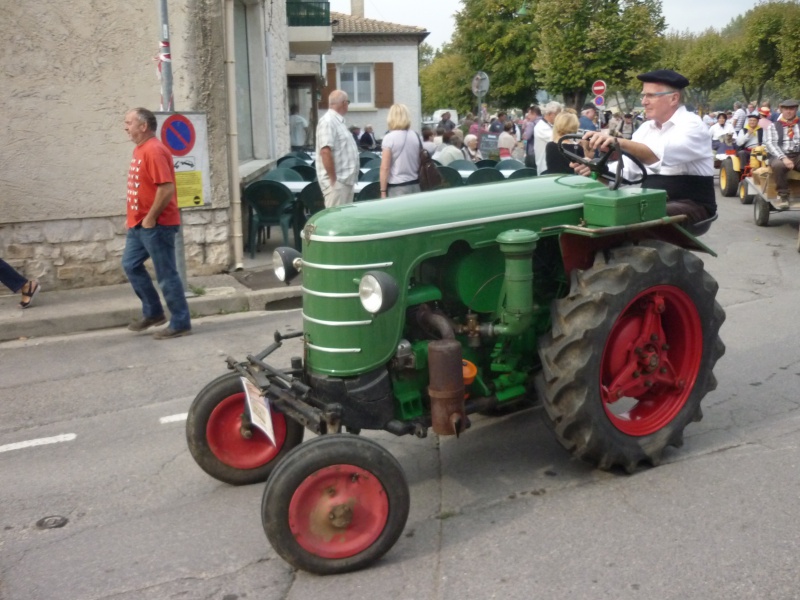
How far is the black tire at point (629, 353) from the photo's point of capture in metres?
4.29

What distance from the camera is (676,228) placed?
4.79 metres

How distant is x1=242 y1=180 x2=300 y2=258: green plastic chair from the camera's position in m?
10.9

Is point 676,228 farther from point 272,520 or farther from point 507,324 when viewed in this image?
point 272,520

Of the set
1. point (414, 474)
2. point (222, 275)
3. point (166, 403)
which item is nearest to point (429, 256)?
point (414, 474)

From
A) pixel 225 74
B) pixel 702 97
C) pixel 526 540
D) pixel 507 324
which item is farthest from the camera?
pixel 702 97

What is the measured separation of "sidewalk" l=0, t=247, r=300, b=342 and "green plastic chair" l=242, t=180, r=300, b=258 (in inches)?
42.9

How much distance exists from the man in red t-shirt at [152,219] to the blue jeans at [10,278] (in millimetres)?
1601

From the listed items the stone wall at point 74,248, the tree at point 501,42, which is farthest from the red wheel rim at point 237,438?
the tree at point 501,42

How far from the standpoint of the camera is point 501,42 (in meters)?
48.3

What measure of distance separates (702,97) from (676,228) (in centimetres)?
5931

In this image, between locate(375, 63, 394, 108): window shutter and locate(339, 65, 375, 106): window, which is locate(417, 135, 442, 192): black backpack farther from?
locate(339, 65, 375, 106): window

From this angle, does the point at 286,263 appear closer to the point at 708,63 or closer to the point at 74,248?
the point at 74,248

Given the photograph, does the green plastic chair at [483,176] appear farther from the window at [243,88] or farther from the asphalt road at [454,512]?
the asphalt road at [454,512]

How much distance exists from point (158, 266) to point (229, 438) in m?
3.48
